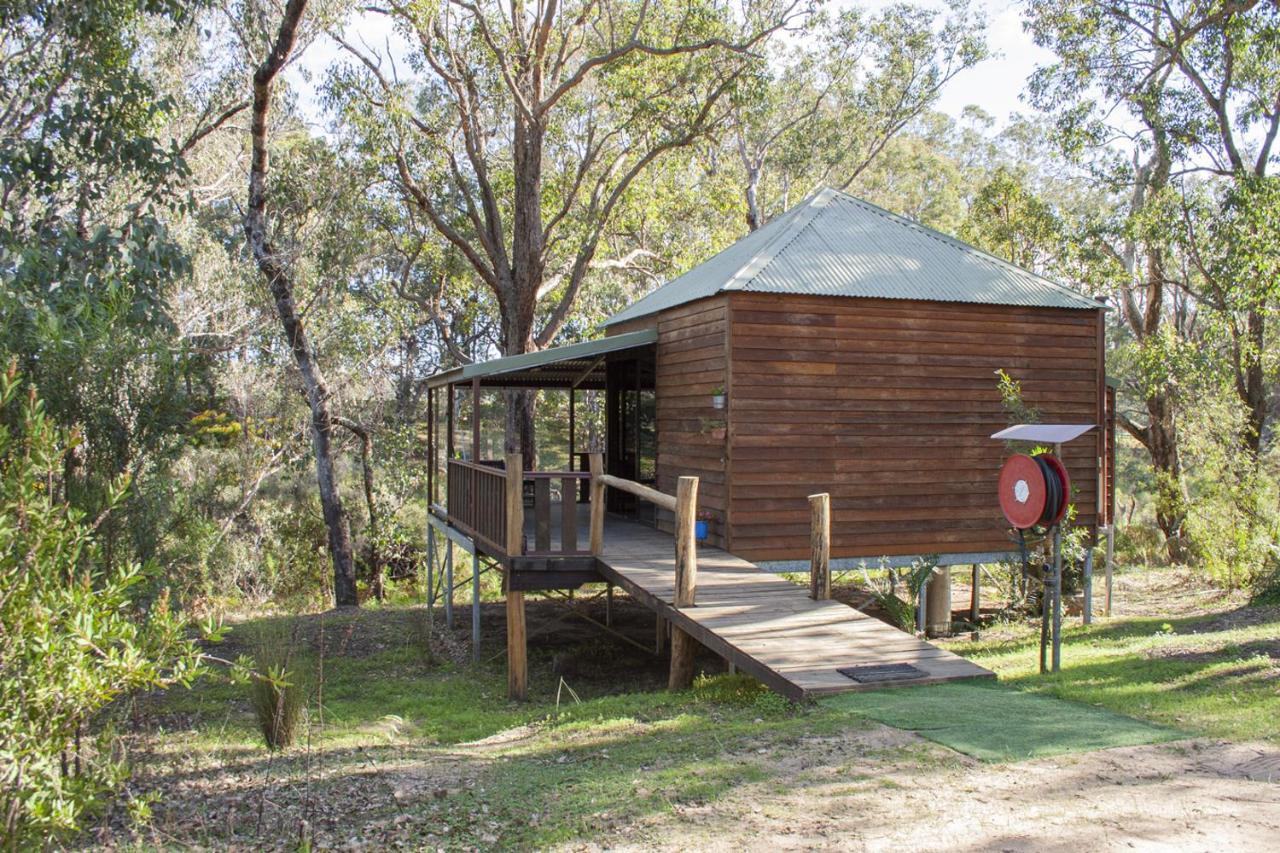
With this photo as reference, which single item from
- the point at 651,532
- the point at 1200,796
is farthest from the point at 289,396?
the point at 1200,796

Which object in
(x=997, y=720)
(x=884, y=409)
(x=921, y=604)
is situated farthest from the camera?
(x=921, y=604)

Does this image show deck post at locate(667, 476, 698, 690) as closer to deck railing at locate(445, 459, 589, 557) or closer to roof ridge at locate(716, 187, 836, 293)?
deck railing at locate(445, 459, 589, 557)

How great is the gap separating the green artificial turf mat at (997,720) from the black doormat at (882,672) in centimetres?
11

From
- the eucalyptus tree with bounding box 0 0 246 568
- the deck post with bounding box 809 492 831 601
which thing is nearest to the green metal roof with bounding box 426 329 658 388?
the eucalyptus tree with bounding box 0 0 246 568

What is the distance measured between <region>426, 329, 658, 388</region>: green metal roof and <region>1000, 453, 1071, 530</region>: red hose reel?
580 centimetres

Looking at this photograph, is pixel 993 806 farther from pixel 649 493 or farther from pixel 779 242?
pixel 779 242

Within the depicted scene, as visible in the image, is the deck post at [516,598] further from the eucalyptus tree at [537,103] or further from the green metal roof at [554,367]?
the eucalyptus tree at [537,103]

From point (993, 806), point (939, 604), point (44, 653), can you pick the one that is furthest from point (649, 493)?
point (939, 604)

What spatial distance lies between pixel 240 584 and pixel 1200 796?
61.1 feet

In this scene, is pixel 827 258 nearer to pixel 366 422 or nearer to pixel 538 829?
pixel 538 829

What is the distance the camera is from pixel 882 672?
6.45 meters

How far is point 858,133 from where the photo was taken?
89.2 feet

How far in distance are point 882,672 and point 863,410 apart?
5.51 m

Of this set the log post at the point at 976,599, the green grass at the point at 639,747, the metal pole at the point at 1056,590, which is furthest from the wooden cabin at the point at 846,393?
the metal pole at the point at 1056,590
